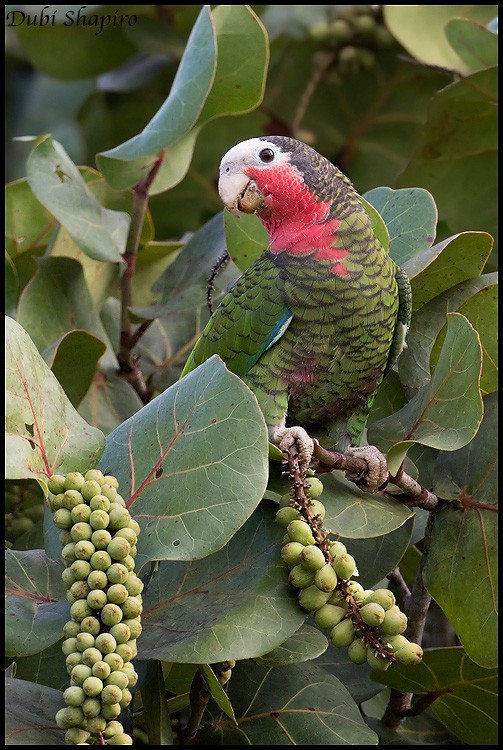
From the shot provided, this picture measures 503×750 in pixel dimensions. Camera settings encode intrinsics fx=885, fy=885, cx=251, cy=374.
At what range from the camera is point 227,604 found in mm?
865

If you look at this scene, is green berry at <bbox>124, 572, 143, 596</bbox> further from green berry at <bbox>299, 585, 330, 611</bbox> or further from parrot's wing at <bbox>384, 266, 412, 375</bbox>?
parrot's wing at <bbox>384, 266, 412, 375</bbox>

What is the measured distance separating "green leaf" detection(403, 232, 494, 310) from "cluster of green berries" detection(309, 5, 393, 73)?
1.10 meters

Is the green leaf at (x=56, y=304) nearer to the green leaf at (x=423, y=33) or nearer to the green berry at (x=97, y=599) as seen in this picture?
the green berry at (x=97, y=599)

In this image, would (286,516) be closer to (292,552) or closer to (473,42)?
(292,552)

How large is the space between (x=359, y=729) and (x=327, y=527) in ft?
0.68

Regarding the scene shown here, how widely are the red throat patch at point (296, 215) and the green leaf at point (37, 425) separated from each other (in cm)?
42

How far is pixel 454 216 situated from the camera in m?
A: 1.66

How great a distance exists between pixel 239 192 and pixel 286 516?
0.49 metres

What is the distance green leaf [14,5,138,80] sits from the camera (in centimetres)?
202

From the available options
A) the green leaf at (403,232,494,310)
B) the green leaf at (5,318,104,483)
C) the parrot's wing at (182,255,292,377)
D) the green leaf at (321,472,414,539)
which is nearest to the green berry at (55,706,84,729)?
the green leaf at (5,318,104,483)

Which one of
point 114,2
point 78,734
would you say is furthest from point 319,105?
point 78,734

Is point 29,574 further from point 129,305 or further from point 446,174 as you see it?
point 446,174

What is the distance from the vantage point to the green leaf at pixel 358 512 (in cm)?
94

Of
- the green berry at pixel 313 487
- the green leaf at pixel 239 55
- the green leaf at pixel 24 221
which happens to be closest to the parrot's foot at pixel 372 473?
the green berry at pixel 313 487
